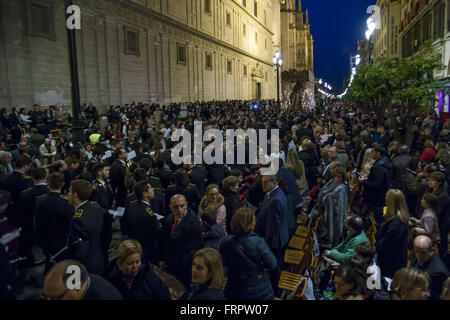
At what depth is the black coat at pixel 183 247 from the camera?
445 cm

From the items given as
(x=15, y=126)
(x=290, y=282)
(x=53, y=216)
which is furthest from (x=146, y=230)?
(x=15, y=126)

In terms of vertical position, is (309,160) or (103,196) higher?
(309,160)

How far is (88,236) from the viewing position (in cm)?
435

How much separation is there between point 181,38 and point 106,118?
47.0 ft

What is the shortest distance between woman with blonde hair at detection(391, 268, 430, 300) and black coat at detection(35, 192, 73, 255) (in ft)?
13.2

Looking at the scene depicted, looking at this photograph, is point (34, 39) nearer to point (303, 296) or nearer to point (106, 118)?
point (106, 118)

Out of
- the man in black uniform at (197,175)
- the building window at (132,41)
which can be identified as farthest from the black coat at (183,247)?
the building window at (132,41)

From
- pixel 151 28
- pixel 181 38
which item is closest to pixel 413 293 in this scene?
pixel 151 28

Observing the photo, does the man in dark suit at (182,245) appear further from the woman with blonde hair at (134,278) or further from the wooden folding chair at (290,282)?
the wooden folding chair at (290,282)

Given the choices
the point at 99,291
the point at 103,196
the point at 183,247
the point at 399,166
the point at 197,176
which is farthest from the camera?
the point at 399,166

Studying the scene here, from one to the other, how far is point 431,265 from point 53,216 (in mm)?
4611

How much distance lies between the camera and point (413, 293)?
316cm

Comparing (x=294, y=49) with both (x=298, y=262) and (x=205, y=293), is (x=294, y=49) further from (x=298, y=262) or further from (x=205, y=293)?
(x=205, y=293)

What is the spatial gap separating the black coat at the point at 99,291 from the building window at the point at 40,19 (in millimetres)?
16987
